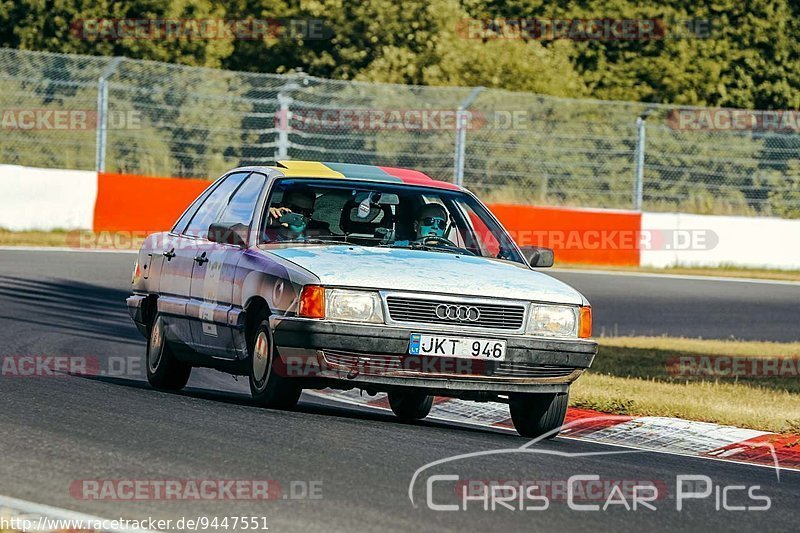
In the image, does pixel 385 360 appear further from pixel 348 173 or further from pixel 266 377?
pixel 348 173

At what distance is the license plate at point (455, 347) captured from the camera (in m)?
8.51

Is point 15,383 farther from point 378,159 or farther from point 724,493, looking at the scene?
point 378,159

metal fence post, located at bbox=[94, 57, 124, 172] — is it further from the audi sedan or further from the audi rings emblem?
the audi rings emblem

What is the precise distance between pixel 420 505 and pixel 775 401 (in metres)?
6.67

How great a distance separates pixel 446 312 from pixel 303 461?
1.72m

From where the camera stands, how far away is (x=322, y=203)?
32.1 feet

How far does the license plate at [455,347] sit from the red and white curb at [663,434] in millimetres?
1365

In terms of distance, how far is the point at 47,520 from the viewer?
565cm

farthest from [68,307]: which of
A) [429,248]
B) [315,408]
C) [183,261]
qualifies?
[429,248]

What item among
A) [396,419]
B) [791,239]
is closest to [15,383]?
[396,419]

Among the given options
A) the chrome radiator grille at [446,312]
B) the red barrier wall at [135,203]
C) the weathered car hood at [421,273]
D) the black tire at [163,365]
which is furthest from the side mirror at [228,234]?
the red barrier wall at [135,203]

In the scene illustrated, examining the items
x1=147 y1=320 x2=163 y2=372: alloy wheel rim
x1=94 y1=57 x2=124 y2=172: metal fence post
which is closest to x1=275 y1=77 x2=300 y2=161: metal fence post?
x1=94 y1=57 x2=124 y2=172: metal fence post

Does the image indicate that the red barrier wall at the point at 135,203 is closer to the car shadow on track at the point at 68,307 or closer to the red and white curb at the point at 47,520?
the car shadow on track at the point at 68,307

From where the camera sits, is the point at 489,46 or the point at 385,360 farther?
the point at 489,46
